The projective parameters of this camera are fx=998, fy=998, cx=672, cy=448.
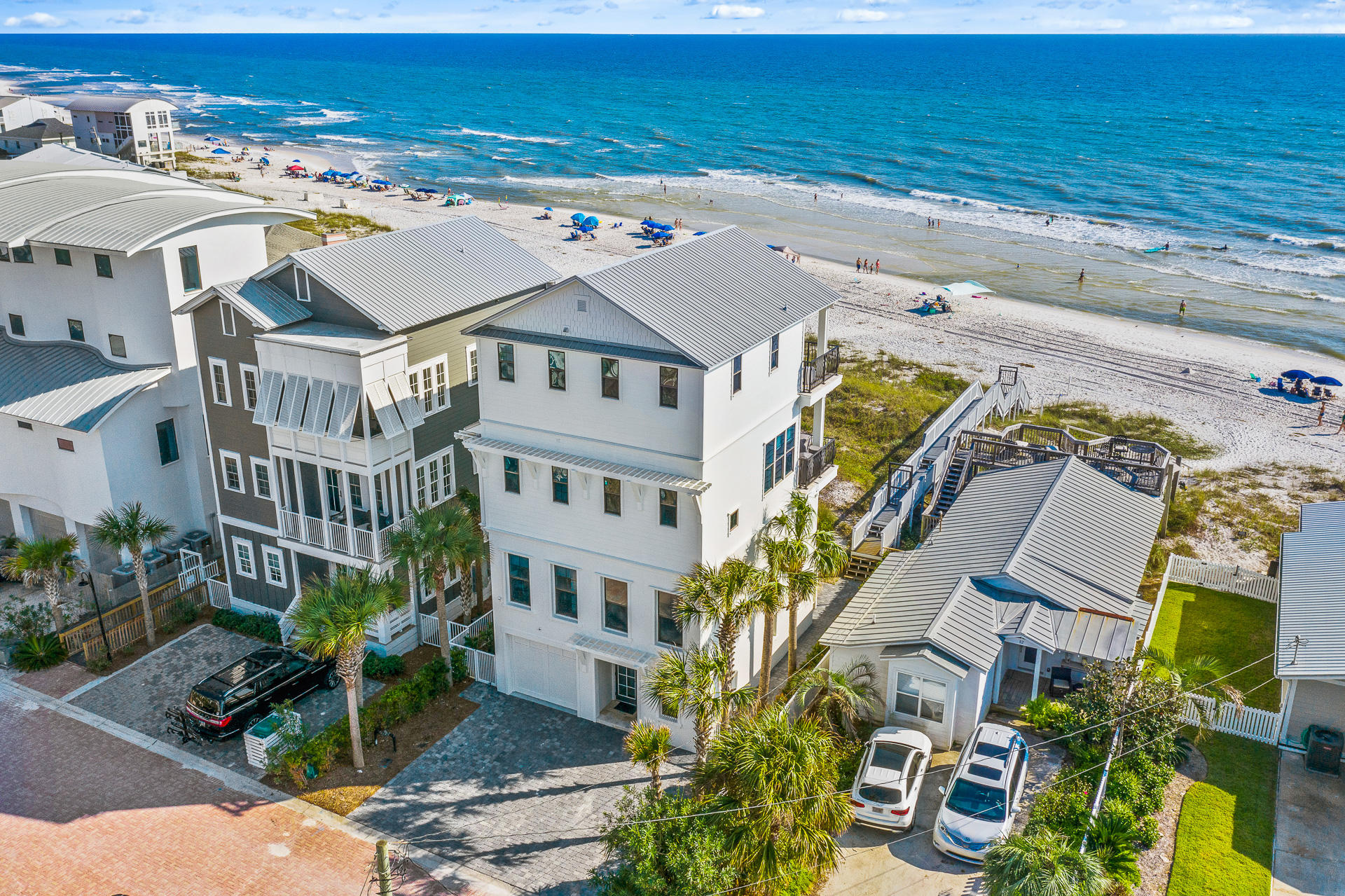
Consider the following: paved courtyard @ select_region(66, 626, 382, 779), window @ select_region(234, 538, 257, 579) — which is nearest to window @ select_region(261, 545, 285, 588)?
window @ select_region(234, 538, 257, 579)

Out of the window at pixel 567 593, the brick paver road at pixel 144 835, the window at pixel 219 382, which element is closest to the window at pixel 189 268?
the window at pixel 219 382

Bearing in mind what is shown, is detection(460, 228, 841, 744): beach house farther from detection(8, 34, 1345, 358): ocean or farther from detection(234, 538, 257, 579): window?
detection(8, 34, 1345, 358): ocean

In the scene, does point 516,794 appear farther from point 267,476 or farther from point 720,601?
point 267,476

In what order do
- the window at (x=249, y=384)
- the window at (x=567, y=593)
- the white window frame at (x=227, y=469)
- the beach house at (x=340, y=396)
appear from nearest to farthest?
the window at (x=567, y=593) < the beach house at (x=340, y=396) < the window at (x=249, y=384) < the white window frame at (x=227, y=469)

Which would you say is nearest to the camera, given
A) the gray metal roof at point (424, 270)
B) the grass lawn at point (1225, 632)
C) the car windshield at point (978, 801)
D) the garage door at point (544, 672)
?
the car windshield at point (978, 801)

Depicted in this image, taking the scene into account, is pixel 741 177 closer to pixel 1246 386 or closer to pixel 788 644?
pixel 1246 386

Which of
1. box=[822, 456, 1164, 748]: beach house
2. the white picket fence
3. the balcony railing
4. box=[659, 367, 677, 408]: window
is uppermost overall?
box=[659, 367, 677, 408]: window

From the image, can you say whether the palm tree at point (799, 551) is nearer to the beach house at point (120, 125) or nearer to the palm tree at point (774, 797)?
the palm tree at point (774, 797)
